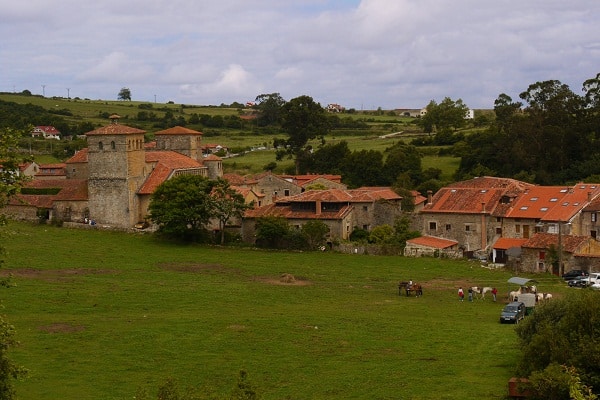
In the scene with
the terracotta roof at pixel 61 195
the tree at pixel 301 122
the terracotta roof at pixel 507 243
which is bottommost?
the terracotta roof at pixel 507 243

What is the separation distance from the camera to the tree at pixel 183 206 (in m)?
70.2

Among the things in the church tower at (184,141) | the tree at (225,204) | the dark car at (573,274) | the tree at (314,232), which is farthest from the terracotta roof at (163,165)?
the dark car at (573,274)

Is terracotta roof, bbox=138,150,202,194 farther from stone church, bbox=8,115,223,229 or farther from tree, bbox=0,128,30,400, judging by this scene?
tree, bbox=0,128,30,400

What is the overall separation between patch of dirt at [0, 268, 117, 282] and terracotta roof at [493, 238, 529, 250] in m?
27.6

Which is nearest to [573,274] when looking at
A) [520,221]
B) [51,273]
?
[520,221]

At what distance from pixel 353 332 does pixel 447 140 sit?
256ft

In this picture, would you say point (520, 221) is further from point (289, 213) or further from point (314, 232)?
point (289, 213)

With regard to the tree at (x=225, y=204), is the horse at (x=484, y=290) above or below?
below

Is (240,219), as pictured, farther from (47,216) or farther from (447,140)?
(447,140)

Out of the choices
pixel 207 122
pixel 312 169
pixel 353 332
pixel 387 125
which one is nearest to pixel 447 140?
pixel 312 169

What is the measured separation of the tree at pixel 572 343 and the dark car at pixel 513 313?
9.34m

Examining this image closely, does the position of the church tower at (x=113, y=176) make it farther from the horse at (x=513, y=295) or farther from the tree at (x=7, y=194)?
the tree at (x=7, y=194)

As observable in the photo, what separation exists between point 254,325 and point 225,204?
28.7 meters

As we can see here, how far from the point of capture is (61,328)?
41594 millimetres
